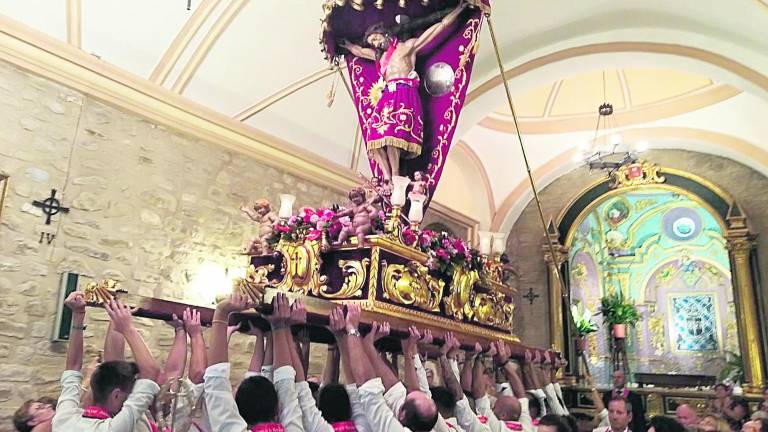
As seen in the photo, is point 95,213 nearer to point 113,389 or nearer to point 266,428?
point 113,389

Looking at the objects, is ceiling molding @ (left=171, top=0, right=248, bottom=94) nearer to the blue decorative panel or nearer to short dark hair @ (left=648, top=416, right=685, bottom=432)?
short dark hair @ (left=648, top=416, right=685, bottom=432)

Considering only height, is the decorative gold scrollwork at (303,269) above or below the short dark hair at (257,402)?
above

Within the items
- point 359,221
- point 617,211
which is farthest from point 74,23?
point 617,211

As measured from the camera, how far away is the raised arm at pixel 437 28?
14.2 ft

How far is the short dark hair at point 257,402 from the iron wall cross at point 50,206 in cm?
335

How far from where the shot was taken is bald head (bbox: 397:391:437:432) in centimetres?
247

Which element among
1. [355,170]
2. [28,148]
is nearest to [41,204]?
[28,148]

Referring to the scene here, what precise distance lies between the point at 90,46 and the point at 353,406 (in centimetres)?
429

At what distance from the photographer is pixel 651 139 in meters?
10.3

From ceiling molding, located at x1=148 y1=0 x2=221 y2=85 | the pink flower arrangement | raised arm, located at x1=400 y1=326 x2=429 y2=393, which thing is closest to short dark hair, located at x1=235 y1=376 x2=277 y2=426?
raised arm, located at x1=400 y1=326 x2=429 y2=393

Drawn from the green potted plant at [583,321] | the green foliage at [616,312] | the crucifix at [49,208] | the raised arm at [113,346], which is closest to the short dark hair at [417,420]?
the raised arm at [113,346]

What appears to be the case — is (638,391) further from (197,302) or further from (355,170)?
(197,302)

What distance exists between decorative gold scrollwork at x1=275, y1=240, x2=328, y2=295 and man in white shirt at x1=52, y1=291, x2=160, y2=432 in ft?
4.56

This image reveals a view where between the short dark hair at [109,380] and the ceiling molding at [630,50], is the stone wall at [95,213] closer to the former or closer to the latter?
the short dark hair at [109,380]
